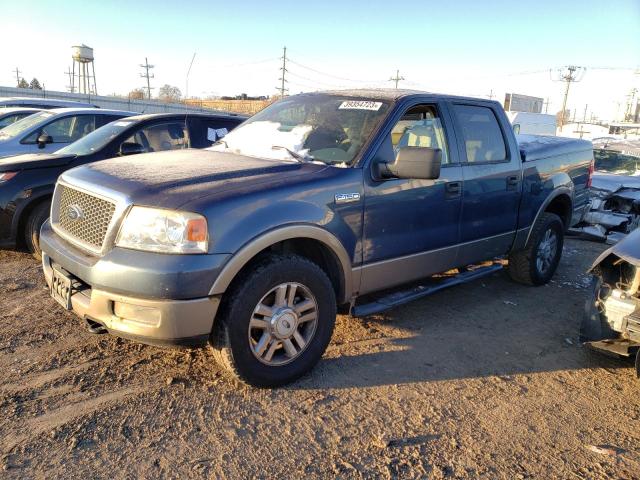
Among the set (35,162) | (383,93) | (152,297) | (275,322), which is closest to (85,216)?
(152,297)

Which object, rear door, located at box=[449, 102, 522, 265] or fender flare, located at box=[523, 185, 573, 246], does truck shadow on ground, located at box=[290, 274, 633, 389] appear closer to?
rear door, located at box=[449, 102, 522, 265]

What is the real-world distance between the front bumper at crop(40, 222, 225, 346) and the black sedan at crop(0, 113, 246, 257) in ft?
9.92

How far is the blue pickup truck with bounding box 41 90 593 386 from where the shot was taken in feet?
8.86

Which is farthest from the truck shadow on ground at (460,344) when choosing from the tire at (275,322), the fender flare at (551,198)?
the fender flare at (551,198)

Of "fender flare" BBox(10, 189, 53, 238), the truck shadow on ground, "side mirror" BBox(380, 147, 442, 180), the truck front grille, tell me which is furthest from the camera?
"fender flare" BBox(10, 189, 53, 238)

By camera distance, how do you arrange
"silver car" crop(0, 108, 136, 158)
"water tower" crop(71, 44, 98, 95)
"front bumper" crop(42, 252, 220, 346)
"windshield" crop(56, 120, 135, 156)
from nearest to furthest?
"front bumper" crop(42, 252, 220, 346), "windshield" crop(56, 120, 135, 156), "silver car" crop(0, 108, 136, 158), "water tower" crop(71, 44, 98, 95)

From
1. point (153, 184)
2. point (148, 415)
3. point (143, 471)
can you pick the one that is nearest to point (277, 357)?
point (148, 415)

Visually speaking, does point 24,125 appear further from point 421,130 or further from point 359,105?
point 421,130

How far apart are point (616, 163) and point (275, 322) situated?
33.6 ft

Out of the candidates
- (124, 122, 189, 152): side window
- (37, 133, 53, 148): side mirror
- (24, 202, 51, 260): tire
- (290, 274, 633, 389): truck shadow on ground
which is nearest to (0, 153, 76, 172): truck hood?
(24, 202, 51, 260): tire

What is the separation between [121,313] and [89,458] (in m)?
0.73

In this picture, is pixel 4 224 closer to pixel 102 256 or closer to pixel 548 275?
pixel 102 256

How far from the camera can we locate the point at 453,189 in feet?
13.4

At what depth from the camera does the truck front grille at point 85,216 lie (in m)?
2.93
